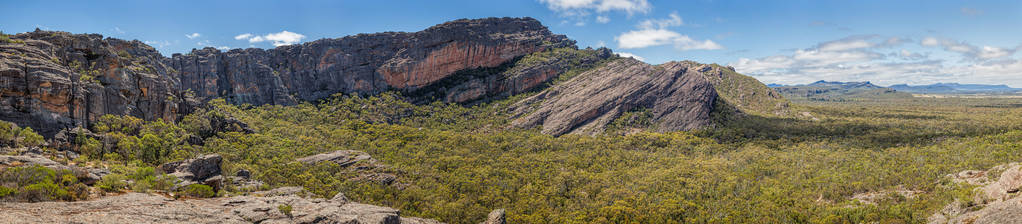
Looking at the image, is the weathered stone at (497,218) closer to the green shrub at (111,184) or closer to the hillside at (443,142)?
the hillside at (443,142)

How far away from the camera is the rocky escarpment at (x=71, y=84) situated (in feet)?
124

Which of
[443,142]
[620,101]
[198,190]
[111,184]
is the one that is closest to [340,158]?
[443,142]

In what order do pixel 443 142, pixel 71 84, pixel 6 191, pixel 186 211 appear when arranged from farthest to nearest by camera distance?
pixel 443 142 < pixel 71 84 < pixel 186 211 < pixel 6 191

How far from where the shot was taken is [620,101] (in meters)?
114

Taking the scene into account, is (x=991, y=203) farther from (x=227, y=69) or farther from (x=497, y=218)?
(x=227, y=69)

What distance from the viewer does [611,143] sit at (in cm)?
9612

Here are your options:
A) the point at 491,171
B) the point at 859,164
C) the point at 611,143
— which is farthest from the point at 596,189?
the point at 859,164

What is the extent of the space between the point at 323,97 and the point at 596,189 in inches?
4059

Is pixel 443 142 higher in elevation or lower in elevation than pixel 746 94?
lower

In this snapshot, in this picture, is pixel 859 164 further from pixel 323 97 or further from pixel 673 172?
pixel 323 97

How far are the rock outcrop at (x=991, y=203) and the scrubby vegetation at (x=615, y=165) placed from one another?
57.8 inches

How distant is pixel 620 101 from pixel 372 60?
88.2 metres

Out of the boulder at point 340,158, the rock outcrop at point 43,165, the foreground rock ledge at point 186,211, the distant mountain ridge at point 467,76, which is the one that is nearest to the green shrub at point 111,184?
the rock outcrop at point 43,165

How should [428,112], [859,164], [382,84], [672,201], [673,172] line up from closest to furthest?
[672,201] < [859,164] < [673,172] < [428,112] < [382,84]
